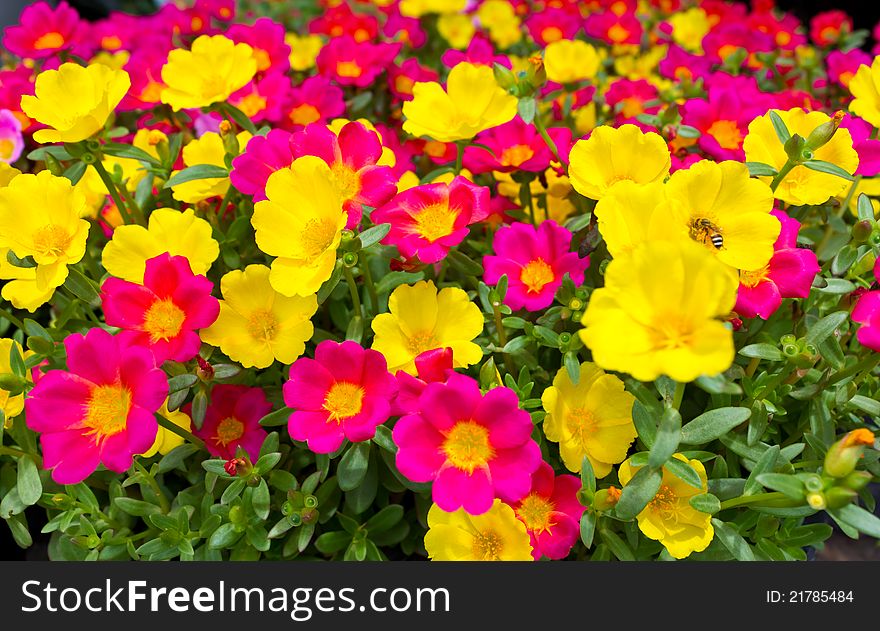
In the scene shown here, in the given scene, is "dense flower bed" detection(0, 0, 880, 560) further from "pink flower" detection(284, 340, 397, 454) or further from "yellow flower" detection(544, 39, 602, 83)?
"yellow flower" detection(544, 39, 602, 83)

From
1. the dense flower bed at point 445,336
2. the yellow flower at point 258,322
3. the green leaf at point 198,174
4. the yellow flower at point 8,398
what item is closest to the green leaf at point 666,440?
the dense flower bed at point 445,336

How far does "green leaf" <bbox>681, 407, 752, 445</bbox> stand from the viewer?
104cm

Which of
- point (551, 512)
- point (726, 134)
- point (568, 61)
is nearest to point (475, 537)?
point (551, 512)

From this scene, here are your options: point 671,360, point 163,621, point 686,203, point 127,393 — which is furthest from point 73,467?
point 686,203

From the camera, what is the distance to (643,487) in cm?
99

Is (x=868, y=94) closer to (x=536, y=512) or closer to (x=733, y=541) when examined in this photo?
(x=733, y=541)

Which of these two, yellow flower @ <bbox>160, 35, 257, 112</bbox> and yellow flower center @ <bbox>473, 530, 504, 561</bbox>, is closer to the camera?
yellow flower center @ <bbox>473, 530, 504, 561</bbox>

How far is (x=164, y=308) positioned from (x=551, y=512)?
2.30ft

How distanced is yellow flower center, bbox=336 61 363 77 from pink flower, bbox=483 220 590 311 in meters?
0.93

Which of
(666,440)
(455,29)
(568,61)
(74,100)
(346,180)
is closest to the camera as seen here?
(666,440)

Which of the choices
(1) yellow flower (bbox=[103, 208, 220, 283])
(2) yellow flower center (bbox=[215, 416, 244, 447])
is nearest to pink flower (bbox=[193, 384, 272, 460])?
(2) yellow flower center (bbox=[215, 416, 244, 447])

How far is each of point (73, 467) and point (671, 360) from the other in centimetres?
84

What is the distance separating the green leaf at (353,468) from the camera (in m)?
1.14

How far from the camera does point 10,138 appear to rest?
1.56m
